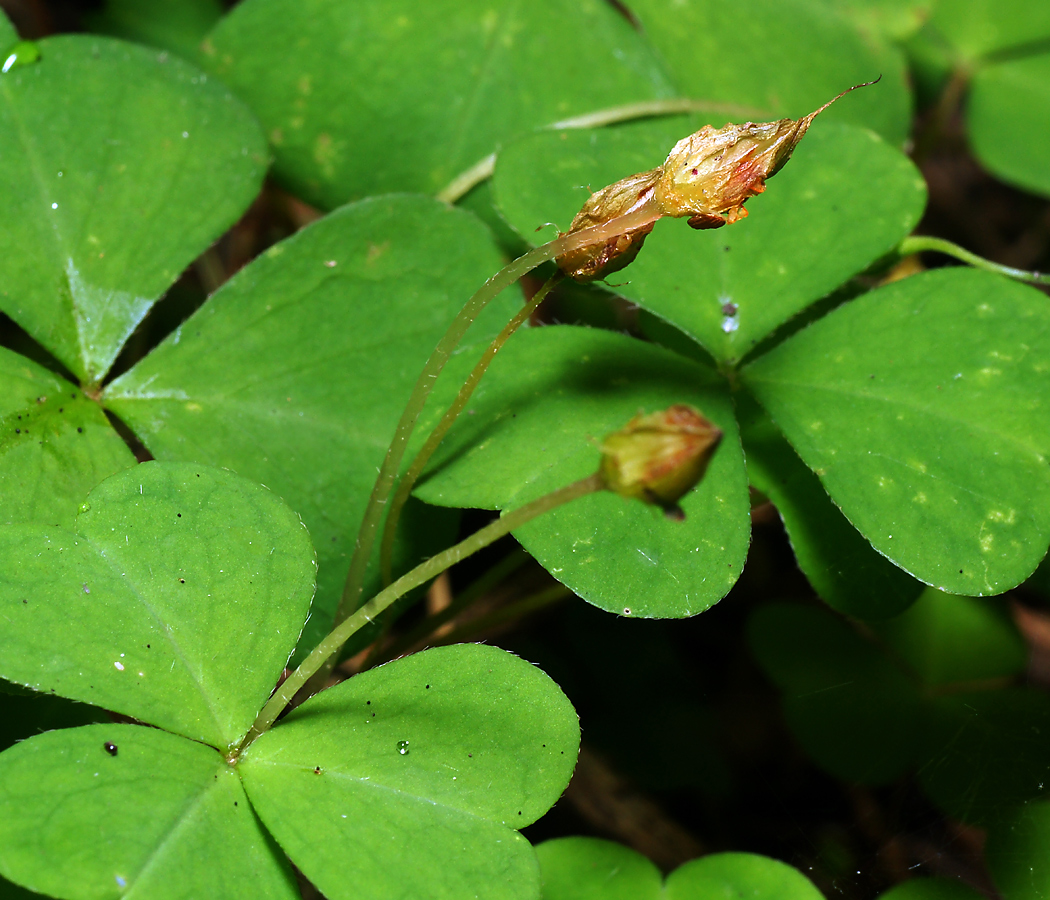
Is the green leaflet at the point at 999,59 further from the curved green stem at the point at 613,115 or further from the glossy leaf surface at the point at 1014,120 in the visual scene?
the curved green stem at the point at 613,115

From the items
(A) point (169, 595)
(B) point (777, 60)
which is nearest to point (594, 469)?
(A) point (169, 595)

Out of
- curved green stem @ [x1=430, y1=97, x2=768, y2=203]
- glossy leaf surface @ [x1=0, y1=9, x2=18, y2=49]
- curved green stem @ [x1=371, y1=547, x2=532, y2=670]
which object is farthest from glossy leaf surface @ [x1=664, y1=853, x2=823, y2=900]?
glossy leaf surface @ [x1=0, y1=9, x2=18, y2=49]

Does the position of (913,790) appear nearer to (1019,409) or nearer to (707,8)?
(1019,409)

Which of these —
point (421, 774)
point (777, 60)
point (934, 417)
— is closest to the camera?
point (421, 774)

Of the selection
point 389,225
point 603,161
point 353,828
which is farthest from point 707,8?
point 353,828

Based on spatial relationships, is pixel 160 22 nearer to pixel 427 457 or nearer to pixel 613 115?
pixel 613 115

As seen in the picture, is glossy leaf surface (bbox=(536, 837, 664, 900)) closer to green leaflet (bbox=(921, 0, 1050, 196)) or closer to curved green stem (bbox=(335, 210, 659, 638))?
curved green stem (bbox=(335, 210, 659, 638))
